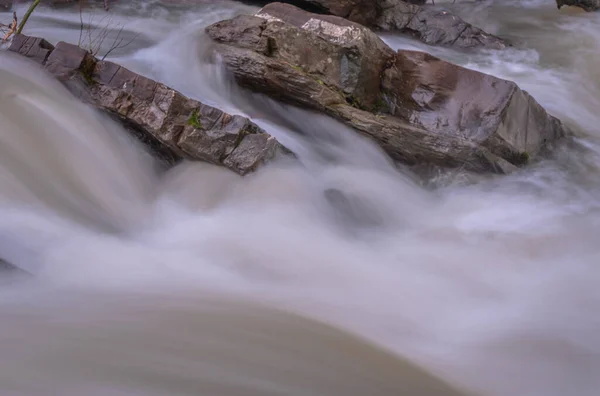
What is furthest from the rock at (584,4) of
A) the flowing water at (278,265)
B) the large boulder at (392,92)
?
the large boulder at (392,92)

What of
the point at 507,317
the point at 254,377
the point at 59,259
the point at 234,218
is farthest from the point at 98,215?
the point at 507,317

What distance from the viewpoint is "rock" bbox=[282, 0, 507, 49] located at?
28.5ft

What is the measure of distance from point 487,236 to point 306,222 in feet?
4.91

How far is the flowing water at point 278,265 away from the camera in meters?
2.71

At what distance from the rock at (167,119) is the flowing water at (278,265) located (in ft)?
0.44

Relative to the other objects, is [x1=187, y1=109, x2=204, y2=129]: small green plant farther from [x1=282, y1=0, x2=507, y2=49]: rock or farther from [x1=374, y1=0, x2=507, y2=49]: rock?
[x1=374, y1=0, x2=507, y2=49]: rock

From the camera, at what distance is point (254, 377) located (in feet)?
8.60

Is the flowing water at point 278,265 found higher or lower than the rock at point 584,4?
lower

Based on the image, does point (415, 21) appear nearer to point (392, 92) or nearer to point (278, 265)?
point (392, 92)

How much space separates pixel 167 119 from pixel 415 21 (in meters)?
5.96

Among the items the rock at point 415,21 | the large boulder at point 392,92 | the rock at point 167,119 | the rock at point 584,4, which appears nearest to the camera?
the rock at point 167,119

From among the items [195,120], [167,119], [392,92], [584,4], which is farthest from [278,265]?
[584,4]

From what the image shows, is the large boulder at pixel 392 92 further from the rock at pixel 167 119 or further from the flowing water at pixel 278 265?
the rock at pixel 167 119

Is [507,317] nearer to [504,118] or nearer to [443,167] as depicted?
[443,167]
